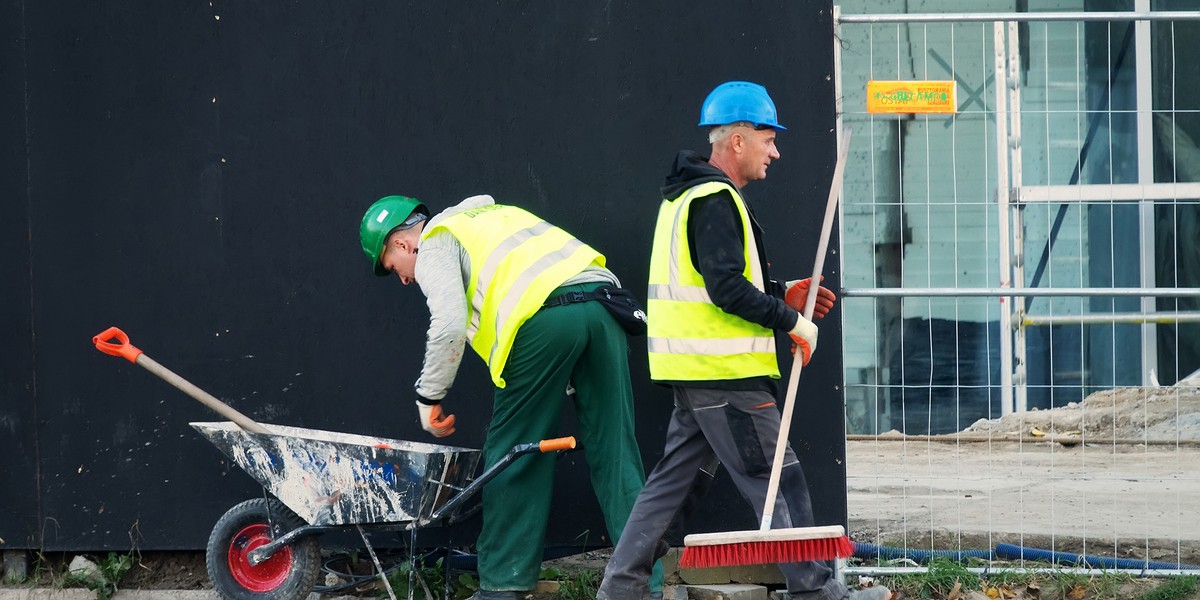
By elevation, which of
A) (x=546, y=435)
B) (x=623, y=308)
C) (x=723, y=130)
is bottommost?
(x=546, y=435)

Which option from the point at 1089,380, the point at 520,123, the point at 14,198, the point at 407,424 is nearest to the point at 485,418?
the point at 407,424

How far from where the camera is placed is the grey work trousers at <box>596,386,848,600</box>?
4.07 meters

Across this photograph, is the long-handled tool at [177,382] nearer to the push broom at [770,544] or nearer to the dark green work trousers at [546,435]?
the dark green work trousers at [546,435]

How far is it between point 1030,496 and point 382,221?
4.10 m

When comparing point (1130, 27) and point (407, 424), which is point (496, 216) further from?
point (1130, 27)

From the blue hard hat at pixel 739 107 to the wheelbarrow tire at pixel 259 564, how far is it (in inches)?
84.2

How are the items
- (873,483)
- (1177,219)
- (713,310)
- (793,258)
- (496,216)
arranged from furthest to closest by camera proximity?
(1177,219)
(873,483)
(793,258)
(496,216)
(713,310)

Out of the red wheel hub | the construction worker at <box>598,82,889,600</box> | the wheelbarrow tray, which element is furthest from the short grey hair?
the red wheel hub

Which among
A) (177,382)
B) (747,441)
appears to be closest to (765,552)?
(747,441)

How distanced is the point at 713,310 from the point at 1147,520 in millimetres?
3200

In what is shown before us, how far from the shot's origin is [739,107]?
13.7ft

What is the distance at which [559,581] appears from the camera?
5.06 metres

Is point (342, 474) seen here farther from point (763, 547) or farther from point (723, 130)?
point (723, 130)

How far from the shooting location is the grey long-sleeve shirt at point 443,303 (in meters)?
4.37
